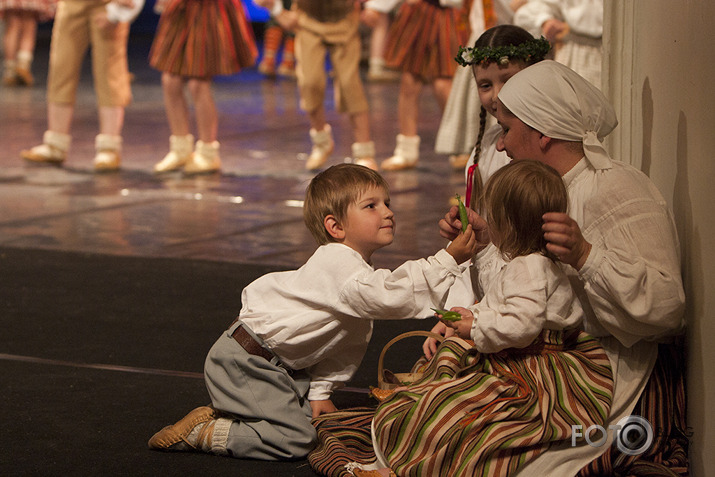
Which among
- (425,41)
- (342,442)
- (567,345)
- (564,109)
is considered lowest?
(342,442)

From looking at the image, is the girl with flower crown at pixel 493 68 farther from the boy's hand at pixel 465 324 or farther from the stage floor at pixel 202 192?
the stage floor at pixel 202 192

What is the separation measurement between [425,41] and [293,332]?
425 centimetres

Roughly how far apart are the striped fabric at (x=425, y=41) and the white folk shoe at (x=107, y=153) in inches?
71.4

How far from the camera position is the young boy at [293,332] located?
8.71 feet

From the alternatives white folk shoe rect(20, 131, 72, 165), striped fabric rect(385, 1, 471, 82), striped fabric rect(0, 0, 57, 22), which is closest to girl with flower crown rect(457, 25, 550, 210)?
striped fabric rect(385, 1, 471, 82)

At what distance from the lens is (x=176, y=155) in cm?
688

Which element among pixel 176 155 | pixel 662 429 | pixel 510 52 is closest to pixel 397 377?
pixel 662 429

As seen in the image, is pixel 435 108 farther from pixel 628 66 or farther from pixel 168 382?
pixel 168 382

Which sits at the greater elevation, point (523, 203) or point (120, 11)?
point (523, 203)

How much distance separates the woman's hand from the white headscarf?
0.25 meters

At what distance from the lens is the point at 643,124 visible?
3402mm

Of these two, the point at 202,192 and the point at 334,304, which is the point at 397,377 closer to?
the point at 334,304

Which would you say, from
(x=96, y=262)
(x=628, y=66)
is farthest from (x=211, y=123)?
(x=628, y=66)

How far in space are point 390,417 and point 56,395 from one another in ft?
3.82
